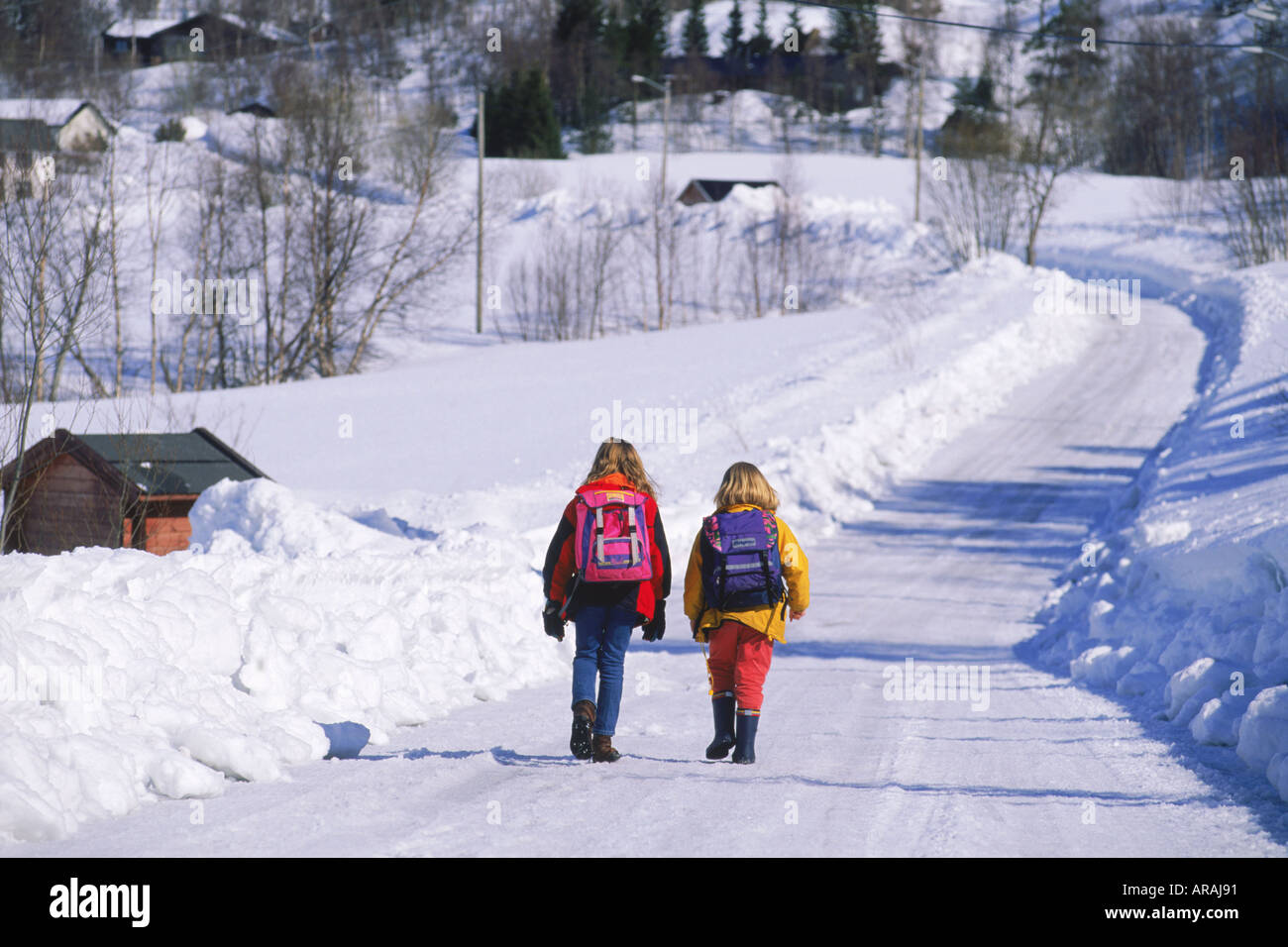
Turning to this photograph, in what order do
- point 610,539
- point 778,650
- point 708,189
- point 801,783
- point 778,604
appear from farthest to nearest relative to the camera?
point 708,189
point 778,650
point 778,604
point 610,539
point 801,783

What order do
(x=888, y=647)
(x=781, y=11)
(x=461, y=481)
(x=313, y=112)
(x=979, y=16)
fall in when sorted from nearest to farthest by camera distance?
1. (x=888, y=647)
2. (x=461, y=481)
3. (x=313, y=112)
4. (x=781, y=11)
5. (x=979, y=16)

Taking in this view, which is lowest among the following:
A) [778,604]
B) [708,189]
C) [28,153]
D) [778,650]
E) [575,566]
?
[778,650]

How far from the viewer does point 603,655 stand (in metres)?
6.65

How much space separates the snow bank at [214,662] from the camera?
17.8ft

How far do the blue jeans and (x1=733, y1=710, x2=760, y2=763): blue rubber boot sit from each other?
689mm

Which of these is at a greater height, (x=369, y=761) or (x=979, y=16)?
(x=979, y=16)

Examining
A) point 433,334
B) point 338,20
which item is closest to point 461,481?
point 433,334

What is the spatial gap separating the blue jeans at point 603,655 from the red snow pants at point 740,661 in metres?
0.52

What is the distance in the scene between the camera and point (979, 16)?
559ft

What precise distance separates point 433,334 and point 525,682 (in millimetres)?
40408

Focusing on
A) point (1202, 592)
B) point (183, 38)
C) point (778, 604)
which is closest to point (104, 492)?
point (778, 604)

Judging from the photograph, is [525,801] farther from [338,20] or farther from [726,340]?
[338,20]

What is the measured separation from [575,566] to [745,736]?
1.34 metres

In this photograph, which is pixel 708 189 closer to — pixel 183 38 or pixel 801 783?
pixel 183 38
